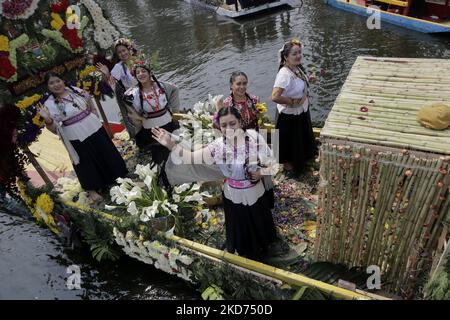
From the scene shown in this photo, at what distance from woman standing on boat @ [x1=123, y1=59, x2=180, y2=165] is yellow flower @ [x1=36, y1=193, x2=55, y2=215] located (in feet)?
5.50

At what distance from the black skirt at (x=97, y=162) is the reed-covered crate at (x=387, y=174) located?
11.7 ft

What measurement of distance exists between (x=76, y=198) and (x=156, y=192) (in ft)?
6.27

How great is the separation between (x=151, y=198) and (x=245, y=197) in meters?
1.58

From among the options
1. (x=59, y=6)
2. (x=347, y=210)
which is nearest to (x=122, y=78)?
(x=59, y=6)

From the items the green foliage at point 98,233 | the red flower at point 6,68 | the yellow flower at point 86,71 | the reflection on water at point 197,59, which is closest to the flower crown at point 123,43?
the yellow flower at point 86,71

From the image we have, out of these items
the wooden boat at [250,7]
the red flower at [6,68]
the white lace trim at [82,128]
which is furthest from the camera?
the wooden boat at [250,7]

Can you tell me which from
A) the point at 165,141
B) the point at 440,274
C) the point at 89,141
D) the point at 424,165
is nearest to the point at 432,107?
the point at 424,165

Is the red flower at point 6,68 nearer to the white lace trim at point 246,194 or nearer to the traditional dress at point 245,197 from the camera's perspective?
the traditional dress at point 245,197

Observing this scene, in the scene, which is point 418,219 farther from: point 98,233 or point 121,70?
point 121,70

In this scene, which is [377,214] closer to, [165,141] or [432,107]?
[432,107]

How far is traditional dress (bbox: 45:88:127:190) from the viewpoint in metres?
5.11

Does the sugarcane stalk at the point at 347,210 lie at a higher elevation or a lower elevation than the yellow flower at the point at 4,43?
lower

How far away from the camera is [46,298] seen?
5.38 metres

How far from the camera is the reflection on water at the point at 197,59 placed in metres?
5.50
